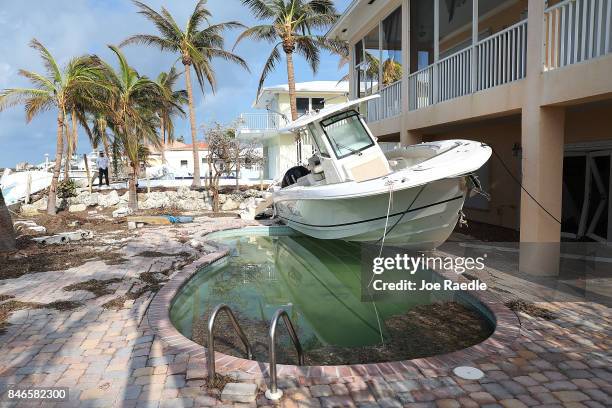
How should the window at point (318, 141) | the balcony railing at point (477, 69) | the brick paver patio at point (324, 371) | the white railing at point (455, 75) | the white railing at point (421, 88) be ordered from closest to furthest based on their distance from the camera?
the brick paver patio at point (324, 371), the balcony railing at point (477, 69), the white railing at point (455, 75), the window at point (318, 141), the white railing at point (421, 88)

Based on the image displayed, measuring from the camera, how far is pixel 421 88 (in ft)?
34.4

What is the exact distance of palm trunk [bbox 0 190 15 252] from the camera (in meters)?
8.61

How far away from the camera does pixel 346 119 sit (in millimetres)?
9086

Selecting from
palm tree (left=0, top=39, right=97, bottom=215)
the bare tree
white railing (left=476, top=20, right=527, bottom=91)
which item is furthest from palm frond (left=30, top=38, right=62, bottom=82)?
white railing (left=476, top=20, right=527, bottom=91)

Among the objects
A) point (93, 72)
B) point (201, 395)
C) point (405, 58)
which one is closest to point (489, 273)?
point (201, 395)

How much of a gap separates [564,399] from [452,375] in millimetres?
803

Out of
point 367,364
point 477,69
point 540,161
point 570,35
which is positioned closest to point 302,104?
point 477,69

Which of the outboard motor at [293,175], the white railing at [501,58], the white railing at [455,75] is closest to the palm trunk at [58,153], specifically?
the outboard motor at [293,175]

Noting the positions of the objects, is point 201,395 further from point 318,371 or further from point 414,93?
point 414,93

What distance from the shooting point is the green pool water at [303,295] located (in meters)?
5.38

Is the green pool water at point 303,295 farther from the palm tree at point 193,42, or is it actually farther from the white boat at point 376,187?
the palm tree at point 193,42

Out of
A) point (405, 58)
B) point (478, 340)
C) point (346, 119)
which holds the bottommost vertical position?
point (478, 340)

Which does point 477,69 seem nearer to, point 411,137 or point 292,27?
point 411,137

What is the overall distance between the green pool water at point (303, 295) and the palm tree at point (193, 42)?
1317 cm
